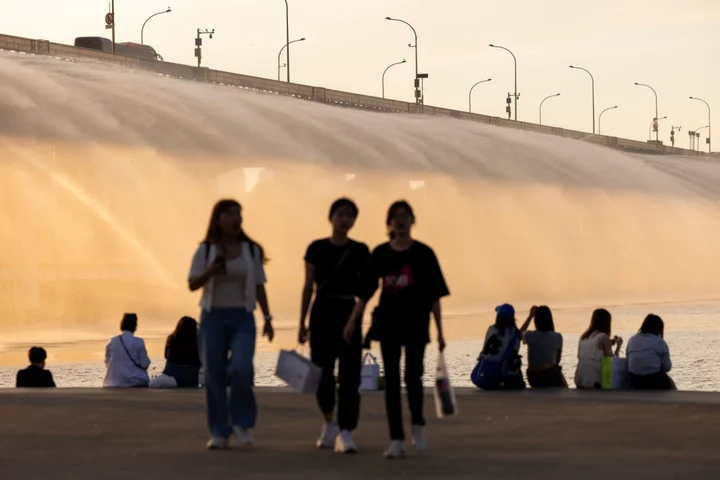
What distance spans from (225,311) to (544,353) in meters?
5.82

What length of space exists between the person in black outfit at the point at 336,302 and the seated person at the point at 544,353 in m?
5.24

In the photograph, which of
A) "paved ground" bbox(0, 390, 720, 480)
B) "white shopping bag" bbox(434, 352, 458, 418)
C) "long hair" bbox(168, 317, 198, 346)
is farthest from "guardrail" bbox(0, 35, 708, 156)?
"white shopping bag" bbox(434, 352, 458, 418)

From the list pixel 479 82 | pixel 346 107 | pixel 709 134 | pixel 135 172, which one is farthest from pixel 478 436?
pixel 709 134

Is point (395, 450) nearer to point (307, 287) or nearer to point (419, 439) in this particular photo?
point (419, 439)

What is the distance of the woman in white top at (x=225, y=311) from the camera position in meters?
10.5

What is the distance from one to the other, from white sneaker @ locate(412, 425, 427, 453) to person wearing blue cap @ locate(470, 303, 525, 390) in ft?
16.5

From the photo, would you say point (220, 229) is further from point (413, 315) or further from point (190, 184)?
point (190, 184)

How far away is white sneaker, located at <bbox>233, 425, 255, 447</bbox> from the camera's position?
34.5 feet

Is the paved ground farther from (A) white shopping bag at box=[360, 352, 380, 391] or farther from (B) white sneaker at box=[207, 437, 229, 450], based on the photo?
(A) white shopping bag at box=[360, 352, 380, 391]

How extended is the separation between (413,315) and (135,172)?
47008 mm

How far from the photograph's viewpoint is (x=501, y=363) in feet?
49.8

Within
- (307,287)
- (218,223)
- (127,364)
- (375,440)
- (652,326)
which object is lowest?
(375,440)

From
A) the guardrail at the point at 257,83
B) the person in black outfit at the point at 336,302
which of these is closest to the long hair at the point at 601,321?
the person in black outfit at the point at 336,302

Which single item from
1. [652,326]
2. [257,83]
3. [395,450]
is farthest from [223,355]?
[257,83]
